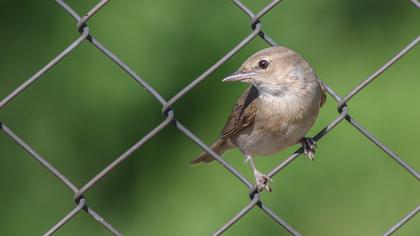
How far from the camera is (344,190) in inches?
191

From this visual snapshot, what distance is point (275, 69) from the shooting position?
3.77m

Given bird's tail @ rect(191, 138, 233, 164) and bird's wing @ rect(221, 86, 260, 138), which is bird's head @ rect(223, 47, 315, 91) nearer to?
bird's wing @ rect(221, 86, 260, 138)

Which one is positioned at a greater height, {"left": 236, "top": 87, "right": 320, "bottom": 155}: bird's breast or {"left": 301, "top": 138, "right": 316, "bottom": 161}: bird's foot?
{"left": 236, "top": 87, "right": 320, "bottom": 155}: bird's breast

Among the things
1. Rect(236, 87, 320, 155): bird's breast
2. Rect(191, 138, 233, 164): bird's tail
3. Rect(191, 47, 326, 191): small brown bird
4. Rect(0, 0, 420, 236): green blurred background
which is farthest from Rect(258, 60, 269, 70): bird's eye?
Rect(0, 0, 420, 236): green blurred background

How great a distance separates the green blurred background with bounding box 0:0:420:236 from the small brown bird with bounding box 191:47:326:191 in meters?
0.84

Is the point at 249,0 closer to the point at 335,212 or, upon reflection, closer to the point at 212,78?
the point at 212,78

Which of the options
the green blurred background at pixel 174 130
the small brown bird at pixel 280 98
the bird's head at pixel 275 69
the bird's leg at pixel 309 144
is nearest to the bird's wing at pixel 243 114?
the small brown bird at pixel 280 98

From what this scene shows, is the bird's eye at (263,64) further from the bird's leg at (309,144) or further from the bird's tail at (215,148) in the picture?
the bird's tail at (215,148)

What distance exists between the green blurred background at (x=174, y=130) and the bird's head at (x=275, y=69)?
0.96 meters

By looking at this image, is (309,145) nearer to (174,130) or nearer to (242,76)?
(242,76)

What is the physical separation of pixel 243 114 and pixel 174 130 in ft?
3.92

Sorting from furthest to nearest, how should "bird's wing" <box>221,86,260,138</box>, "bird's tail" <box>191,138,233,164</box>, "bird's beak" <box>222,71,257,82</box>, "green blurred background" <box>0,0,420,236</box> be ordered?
"green blurred background" <box>0,0,420,236</box>
"bird's tail" <box>191,138,233,164</box>
"bird's wing" <box>221,86,260,138</box>
"bird's beak" <box>222,71,257,82</box>

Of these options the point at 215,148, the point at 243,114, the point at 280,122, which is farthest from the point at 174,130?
the point at 280,122

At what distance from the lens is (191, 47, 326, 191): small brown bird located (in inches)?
146
